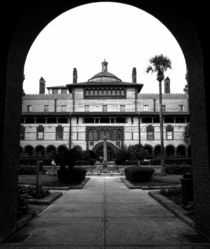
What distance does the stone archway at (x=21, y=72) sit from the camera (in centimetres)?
547

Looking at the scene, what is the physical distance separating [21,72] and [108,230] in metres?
4.31

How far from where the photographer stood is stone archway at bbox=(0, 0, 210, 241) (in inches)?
215

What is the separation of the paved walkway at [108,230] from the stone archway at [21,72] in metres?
0.60

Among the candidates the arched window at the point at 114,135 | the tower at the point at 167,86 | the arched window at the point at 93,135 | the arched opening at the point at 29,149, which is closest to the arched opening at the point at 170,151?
the arched window at the point at 114,135

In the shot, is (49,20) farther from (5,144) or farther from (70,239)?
(70,239)

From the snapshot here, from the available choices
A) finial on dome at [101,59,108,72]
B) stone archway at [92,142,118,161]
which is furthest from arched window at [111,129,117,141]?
finial on dome at [101,59,108,72]

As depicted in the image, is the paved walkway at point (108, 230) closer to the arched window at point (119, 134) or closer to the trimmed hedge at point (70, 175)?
the trimmed hedge at point (70, 175)

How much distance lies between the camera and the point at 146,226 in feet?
21.9

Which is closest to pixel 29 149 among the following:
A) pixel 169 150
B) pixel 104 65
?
pixel 169 150

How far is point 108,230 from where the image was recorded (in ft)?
20.5

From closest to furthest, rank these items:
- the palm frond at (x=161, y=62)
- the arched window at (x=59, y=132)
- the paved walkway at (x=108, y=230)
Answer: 1. the paved walkway at (x=108, y=230)
2. the palm frond at (x=161, y=62)
3. the arched window at (x=59, y=132)

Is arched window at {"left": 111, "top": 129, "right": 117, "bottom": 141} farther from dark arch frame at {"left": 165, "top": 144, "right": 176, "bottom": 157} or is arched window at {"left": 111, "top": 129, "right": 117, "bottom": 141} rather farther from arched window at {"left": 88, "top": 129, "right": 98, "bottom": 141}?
dark arch frame at {"left": 165, "top": 144, "right": 176, "bottom": 157}

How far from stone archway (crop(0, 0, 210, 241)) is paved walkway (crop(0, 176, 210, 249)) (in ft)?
1.95

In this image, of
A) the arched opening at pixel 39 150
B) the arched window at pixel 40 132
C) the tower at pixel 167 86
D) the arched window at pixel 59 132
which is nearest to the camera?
the arched opening at pixel 39 150
